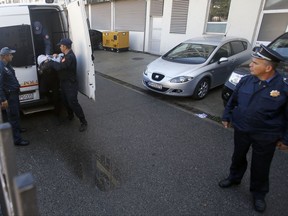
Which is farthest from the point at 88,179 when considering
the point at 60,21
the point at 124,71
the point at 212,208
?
the point at 124,71

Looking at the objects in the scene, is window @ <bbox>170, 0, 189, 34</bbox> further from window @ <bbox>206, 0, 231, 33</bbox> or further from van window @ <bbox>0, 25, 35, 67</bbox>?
van window @ <bbox>0, 25, 35, 67</bbox>

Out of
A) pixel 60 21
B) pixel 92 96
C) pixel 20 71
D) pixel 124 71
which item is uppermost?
pixel 60 21

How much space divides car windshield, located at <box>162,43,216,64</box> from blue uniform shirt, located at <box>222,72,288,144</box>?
356 cm

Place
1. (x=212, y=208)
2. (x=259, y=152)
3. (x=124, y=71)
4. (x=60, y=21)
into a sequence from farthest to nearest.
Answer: (x=124, y=71), (x=60, y=21), (x=212, y=208), (x=259, y=152)

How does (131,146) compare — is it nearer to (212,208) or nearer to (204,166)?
(204,166)

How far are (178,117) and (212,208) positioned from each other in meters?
2.44

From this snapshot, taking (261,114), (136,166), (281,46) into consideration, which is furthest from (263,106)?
(281,46)

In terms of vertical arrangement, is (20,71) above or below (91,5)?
below

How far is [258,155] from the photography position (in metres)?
2.25

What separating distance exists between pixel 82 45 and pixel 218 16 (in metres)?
7.49

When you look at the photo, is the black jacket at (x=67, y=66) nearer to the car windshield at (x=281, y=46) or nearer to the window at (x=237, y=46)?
the car windshield at (x=281, y=46)

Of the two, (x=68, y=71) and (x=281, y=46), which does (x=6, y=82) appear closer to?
(x=68, y=71)

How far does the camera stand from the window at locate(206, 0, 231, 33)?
9.04 metres

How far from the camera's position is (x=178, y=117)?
4.70 meters
